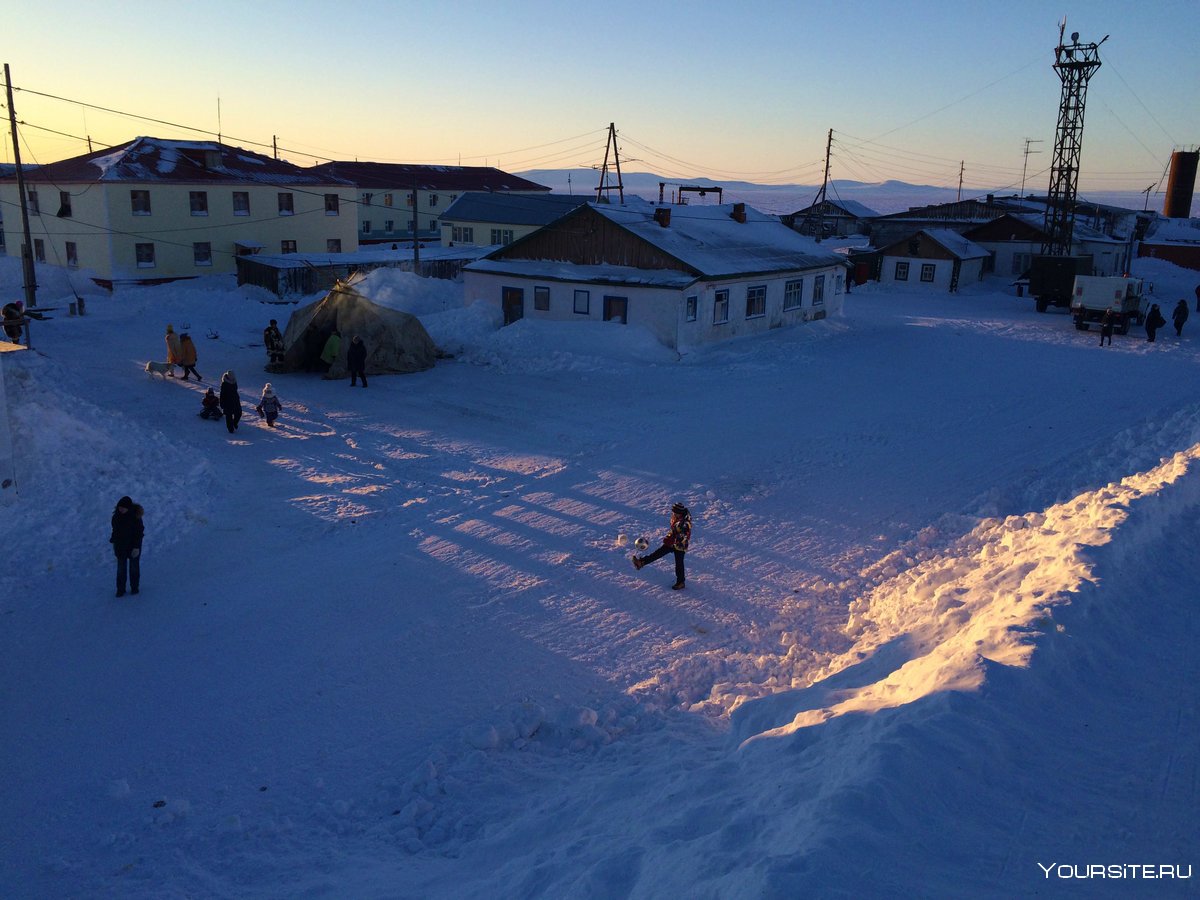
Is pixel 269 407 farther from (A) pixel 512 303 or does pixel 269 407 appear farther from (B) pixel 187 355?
(A) pixel 512 303

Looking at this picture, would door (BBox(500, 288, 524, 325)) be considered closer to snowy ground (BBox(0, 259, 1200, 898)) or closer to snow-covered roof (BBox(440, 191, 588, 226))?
snowy ground (BBox(0, 259, 1200, 898))

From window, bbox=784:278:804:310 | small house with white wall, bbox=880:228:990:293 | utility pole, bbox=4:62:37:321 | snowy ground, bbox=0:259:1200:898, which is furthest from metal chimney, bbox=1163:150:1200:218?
utility pole, bbox=4:62:37:321

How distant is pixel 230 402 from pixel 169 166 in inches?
1237

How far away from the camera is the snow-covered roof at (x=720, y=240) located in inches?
1200

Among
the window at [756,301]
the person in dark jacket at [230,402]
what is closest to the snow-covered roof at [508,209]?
the window at [756,301]

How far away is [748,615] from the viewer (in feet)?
37.2

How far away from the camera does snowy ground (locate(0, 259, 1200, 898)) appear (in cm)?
614

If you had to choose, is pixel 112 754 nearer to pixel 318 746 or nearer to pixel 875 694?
pixel 318 746

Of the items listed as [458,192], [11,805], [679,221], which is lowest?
[11,805]

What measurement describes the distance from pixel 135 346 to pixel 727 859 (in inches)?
1166

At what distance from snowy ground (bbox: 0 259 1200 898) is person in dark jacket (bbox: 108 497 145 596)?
0.38 meters

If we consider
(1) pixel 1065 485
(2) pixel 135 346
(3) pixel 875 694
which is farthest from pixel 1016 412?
(2) pixel 135 346

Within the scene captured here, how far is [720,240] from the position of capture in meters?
34.2

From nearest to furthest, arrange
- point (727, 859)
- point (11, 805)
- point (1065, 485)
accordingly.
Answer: point (727, 859) < point (11, 805) < point (1065, 485)
